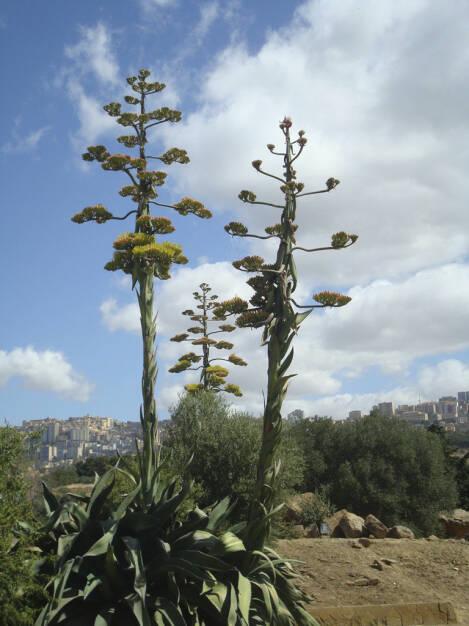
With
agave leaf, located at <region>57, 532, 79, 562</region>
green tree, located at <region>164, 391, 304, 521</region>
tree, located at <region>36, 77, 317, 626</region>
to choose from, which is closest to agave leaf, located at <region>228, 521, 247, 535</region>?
tree, located at <region>36, 77, 317, 626</region>

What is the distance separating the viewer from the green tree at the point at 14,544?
4.30m

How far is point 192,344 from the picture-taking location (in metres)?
16.9

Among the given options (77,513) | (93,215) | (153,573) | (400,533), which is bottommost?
(400,533)

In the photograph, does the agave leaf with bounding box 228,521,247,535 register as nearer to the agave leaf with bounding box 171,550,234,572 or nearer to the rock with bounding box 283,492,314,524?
the agave leaf with bounding box 171,550,234,572

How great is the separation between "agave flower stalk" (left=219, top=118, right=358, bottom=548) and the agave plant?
0.53m

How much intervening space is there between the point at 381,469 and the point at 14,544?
16034mm

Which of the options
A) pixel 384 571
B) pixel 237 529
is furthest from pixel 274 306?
pixel 384 571

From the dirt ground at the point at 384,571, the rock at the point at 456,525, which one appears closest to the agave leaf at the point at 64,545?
the dirt ground at the point at 384,571

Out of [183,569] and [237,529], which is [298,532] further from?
[183,569]

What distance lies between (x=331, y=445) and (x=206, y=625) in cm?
1617

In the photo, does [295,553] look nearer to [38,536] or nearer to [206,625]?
[206,625]

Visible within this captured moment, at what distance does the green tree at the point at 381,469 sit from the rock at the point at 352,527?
3.82 m

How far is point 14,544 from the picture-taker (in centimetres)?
468

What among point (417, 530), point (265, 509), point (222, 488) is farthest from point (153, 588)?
point (417, 530)
